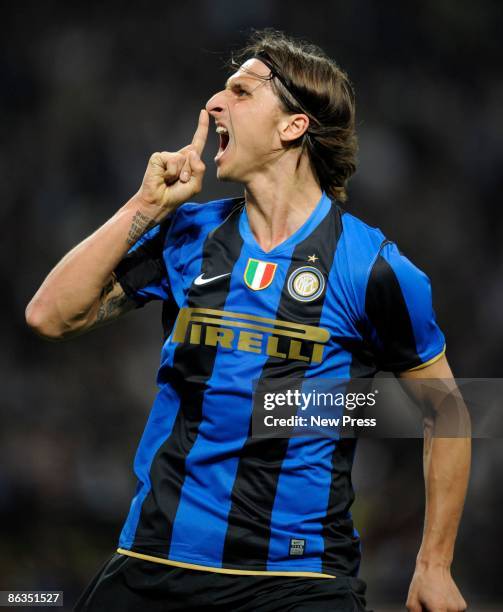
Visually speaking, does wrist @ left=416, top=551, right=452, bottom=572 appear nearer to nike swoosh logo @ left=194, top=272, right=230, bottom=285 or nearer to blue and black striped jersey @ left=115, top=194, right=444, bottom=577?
blue and black striped jersey @ left=115, top=194, right=444, bottom=577

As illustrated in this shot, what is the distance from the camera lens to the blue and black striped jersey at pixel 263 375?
8.37 feet

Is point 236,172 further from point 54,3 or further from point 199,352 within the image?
point 54,3

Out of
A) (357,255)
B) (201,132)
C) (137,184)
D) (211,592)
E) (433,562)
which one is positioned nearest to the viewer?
(211,592)

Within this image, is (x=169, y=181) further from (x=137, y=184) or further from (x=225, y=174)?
(x=137, y=184)

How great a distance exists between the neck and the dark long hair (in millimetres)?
134

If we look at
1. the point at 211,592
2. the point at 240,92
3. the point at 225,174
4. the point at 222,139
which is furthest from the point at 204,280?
the point at 211,592

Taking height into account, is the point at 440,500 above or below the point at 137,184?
below

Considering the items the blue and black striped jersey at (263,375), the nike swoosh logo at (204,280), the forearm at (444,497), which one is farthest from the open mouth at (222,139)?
the forearm at (444,497)

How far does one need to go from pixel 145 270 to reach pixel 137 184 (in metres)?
4.13

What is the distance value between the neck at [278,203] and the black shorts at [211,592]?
998mm

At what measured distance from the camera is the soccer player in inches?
99.6

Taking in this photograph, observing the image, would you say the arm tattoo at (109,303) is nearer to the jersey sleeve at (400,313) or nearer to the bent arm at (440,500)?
the jersey sleeve at (400,313)

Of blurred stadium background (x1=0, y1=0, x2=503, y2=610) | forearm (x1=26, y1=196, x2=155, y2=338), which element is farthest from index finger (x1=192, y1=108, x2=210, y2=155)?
blurred stadium background (x1=0, y1=0, x2=503, y2=610)

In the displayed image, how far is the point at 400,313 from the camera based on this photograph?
2662mm
